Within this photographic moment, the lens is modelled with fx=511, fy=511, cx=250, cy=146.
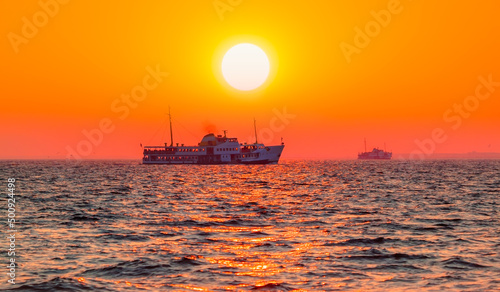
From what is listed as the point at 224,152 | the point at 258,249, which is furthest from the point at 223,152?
the point at 258,249

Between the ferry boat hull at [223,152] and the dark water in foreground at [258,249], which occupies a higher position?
the ferry boat hull at [223,152]

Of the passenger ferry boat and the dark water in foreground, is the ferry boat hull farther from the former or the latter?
the dark water in foreground

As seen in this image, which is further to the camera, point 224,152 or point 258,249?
point 224,152


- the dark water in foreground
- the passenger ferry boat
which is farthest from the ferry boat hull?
the dark water in foreground

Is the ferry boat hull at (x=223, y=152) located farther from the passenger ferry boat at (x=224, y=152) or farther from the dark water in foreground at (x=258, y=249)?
the dark water in foreground at (x=258, y=249)

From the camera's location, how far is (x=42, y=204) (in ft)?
139

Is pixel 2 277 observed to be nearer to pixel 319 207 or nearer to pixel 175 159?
pixel 319 207

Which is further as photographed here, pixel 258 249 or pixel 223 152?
pixel 223 152

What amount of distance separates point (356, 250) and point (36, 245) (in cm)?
1407

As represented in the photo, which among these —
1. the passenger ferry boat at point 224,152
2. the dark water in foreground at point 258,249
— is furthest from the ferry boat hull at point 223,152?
the dark water in foreground at point 258,249

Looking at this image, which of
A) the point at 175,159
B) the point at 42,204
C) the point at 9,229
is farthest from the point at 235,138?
the point at 9,229

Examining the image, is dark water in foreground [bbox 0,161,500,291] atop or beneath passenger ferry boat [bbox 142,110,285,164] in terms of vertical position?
beneath

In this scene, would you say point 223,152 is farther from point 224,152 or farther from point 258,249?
point 258,249

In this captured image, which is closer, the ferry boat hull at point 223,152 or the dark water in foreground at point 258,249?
the dark water in foreground at point 258,249
